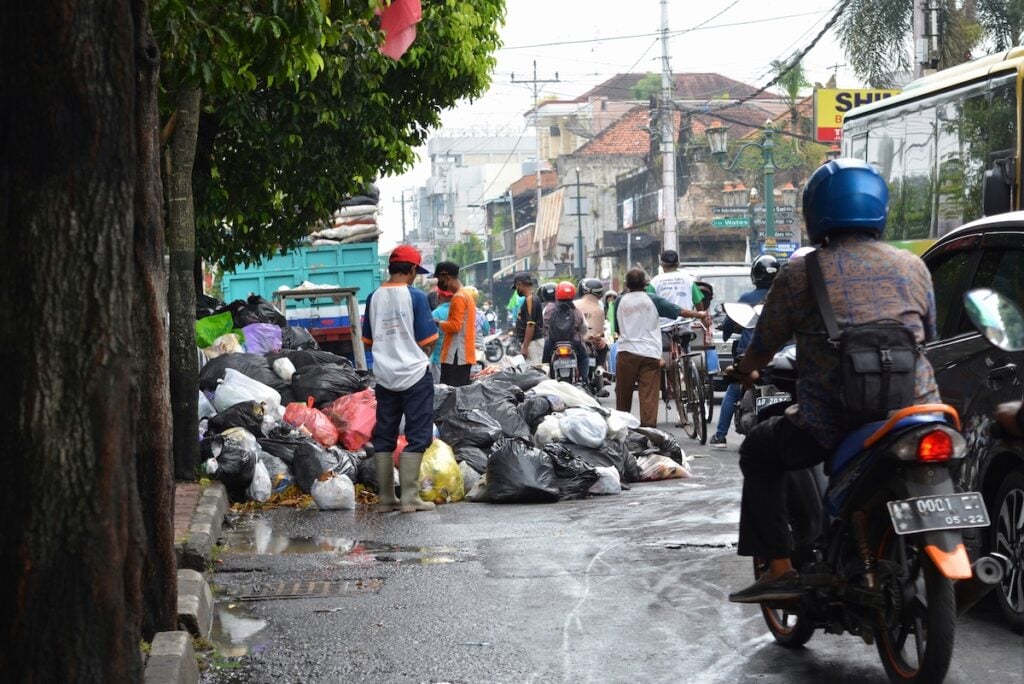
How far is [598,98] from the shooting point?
102 metres

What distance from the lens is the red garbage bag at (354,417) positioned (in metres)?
12.2

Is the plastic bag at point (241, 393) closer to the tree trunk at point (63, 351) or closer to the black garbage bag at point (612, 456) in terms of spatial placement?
the black garbage bag at point (612, 456)

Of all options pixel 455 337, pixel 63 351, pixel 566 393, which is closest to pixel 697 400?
pixel 566 393

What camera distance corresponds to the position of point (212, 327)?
52.0 ft

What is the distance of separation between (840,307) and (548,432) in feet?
23.0

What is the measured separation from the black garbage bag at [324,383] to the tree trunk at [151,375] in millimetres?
6882

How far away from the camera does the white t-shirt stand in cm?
1617

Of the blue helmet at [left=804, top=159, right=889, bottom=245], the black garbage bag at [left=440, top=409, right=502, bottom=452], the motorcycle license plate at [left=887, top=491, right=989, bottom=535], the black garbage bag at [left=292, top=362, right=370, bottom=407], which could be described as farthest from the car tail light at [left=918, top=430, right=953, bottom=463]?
the black garbage bag at [left=292, top=362, right=370, bottom=407]

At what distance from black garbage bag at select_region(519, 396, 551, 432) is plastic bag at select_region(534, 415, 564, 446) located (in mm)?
427

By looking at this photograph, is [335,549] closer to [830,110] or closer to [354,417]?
[354,417]

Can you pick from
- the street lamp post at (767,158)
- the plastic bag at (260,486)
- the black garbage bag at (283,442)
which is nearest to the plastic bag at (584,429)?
the black garbage bag at (283,442)

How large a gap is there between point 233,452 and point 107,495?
7.44 m

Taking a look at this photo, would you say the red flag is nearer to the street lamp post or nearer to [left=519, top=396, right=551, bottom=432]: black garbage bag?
[left=519, top=396, right=551, bottom=432]: black garbage bag

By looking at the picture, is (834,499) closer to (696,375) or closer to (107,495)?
(107,495)
